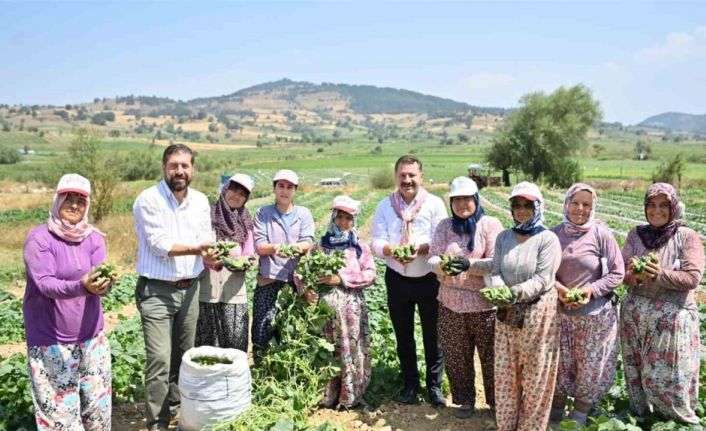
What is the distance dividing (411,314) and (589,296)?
1.65m

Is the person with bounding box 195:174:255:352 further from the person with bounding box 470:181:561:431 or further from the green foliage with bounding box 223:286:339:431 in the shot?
the person with bounding box 470:181:561:431

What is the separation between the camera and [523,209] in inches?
158

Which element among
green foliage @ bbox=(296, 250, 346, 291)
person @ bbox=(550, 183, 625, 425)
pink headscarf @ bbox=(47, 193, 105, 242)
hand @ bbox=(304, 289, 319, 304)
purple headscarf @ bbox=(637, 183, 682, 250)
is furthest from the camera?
hand @ bbox=(304, 289, 319, 304)

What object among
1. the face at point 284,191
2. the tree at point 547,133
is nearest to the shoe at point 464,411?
the face at point 284,191

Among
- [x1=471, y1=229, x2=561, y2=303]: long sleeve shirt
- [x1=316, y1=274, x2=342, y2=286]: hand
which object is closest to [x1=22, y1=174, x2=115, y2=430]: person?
[x1=316, y1=274, x2=342, y2=286]: hand

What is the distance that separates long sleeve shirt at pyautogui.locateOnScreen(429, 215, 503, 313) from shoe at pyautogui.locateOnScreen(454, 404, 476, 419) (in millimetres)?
919

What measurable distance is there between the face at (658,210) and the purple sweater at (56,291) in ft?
14.0

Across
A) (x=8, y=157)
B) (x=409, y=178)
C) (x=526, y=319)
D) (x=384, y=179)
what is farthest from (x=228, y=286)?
(x=8, y=157)

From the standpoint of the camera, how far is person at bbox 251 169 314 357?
4.83 m

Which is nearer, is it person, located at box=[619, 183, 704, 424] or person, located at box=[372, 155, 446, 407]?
person, located at box=[619, 183, 704, 424]

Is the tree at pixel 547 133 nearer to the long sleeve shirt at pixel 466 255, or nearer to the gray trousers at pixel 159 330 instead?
the long sleeve shirt at pixel 466 255

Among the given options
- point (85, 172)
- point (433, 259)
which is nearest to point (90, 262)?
point (433, 259)

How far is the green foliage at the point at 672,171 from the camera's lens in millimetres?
36375

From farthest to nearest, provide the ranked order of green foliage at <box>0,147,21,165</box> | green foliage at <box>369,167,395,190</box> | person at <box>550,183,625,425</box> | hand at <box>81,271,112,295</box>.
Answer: green foliage at <box>0,147,21,165</box> → green foliage at <box>369,167,395,190</box> → person at <box>550,183,625,425</box> → hand at <box>81,271,112,295</box>
